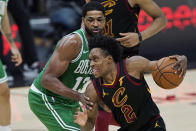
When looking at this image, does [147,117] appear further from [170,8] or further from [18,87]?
[170,8]

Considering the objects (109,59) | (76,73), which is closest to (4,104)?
(76,73)

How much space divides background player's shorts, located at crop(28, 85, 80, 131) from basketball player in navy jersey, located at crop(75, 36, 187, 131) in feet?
1.34

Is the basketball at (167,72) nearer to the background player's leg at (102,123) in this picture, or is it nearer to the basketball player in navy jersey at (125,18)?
the basketball player in navy jersey at (125,18)

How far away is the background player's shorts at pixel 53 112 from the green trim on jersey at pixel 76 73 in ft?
0.16

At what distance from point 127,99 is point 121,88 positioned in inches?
4.3

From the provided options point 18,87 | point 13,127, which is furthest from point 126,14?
point 18,87

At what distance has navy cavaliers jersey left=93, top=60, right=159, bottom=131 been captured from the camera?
13.7ft

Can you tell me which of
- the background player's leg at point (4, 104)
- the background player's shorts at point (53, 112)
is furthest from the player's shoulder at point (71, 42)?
the background player's leg at point (4, 104)

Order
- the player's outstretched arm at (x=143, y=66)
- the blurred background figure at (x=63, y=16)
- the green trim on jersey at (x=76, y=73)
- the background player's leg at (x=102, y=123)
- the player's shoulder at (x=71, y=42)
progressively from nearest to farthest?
1. the player's outstretched arm at (x=143, y=66)
2. the player's shoulder at (x=71, y=42)
3. the green trim on jersey at (x=76, y=73)
4. the background player's leg at (x=102, y=123)
5. the blurred background figure at (x=63, y=16)

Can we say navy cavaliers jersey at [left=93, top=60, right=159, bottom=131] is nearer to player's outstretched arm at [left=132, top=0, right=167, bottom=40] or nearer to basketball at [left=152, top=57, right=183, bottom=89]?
basketball at [left=152, top=57, right=183, bottom=89]

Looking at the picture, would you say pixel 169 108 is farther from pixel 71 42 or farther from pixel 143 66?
pixel 143 66

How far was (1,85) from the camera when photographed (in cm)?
528

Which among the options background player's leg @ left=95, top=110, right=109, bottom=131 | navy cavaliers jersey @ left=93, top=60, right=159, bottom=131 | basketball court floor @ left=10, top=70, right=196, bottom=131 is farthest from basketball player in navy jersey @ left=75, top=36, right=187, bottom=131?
basketball court floor @ left=10, top=70, right=196, bottom=131

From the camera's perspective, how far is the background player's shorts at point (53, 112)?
184 inches
